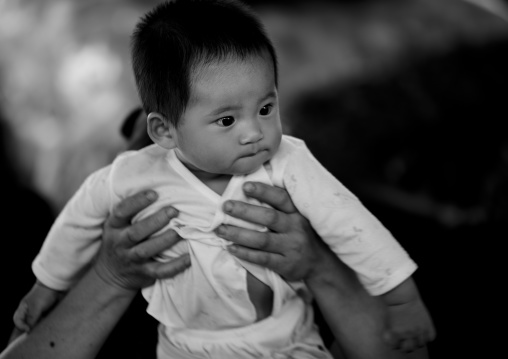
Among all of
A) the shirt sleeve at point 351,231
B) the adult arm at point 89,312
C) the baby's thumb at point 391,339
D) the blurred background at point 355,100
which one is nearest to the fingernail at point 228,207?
the shirt sleeve at point 351,231

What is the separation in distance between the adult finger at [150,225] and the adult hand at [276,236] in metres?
0.10

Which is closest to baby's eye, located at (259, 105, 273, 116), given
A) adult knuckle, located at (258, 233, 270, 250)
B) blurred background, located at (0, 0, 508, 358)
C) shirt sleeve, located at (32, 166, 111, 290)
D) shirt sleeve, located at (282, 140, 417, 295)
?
shirt sleeve, located at (282, 140, 417, 295)

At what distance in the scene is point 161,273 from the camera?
1.07 metres

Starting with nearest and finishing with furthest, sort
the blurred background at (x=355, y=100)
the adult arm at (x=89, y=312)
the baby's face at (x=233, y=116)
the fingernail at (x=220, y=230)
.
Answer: the baby's face at (x=233, y=116) < the fingernail at (x=220, y=230) < the adult arm at (x=89, y=312) < the blurred background at (x=355, y=100)

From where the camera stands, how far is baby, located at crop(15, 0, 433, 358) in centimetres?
94

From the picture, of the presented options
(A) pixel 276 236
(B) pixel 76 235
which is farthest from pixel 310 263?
(B) pixel 76 235

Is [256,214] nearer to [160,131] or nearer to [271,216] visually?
[271,216]

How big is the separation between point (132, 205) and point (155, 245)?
0.27 feet

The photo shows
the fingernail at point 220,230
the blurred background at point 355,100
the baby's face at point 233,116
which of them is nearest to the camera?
the baby's face at point 233,116

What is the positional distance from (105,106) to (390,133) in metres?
0.96

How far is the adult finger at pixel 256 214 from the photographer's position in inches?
40.1

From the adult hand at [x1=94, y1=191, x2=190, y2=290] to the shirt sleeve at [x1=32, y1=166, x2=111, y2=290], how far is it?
25 mm

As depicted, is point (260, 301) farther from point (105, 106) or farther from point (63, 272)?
point (105, 106)

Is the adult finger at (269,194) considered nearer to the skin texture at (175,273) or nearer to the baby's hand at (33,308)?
the skin texture at (175,273)
